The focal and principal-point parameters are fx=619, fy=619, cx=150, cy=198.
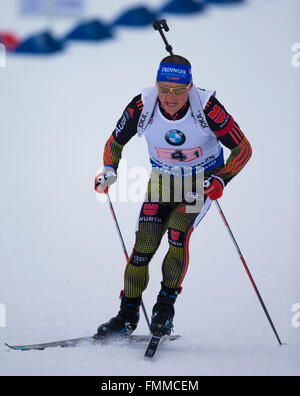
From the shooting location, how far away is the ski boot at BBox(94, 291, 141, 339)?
4.28 meters

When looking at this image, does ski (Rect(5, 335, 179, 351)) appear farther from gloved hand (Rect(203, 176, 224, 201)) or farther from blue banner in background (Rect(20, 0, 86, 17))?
blue banner in background (Rect(20, 0, 86, 17))

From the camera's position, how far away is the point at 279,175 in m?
9.99

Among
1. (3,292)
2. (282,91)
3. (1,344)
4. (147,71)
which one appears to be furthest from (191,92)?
(147,71)

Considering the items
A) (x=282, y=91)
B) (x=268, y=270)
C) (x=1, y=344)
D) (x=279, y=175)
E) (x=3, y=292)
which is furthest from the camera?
(x=282, y=91)

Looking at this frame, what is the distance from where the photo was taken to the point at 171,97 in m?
3.97

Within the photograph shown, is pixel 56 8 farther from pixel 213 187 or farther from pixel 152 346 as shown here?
pixel 152 346

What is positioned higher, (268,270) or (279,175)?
(279,175)

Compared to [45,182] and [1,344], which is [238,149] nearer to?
[1,344]

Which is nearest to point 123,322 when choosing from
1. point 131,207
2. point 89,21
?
point 131,207

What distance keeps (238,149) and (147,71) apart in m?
11.3

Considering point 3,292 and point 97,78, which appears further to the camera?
point 97,78

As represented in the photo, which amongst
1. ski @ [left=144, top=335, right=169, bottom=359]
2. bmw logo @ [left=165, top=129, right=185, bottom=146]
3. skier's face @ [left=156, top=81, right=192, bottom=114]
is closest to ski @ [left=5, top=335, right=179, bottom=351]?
ski @ [left=144, top=335, right=169, bottom=359]

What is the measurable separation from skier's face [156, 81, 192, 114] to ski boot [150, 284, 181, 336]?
1234 mm

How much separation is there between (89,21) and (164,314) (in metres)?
14.3
